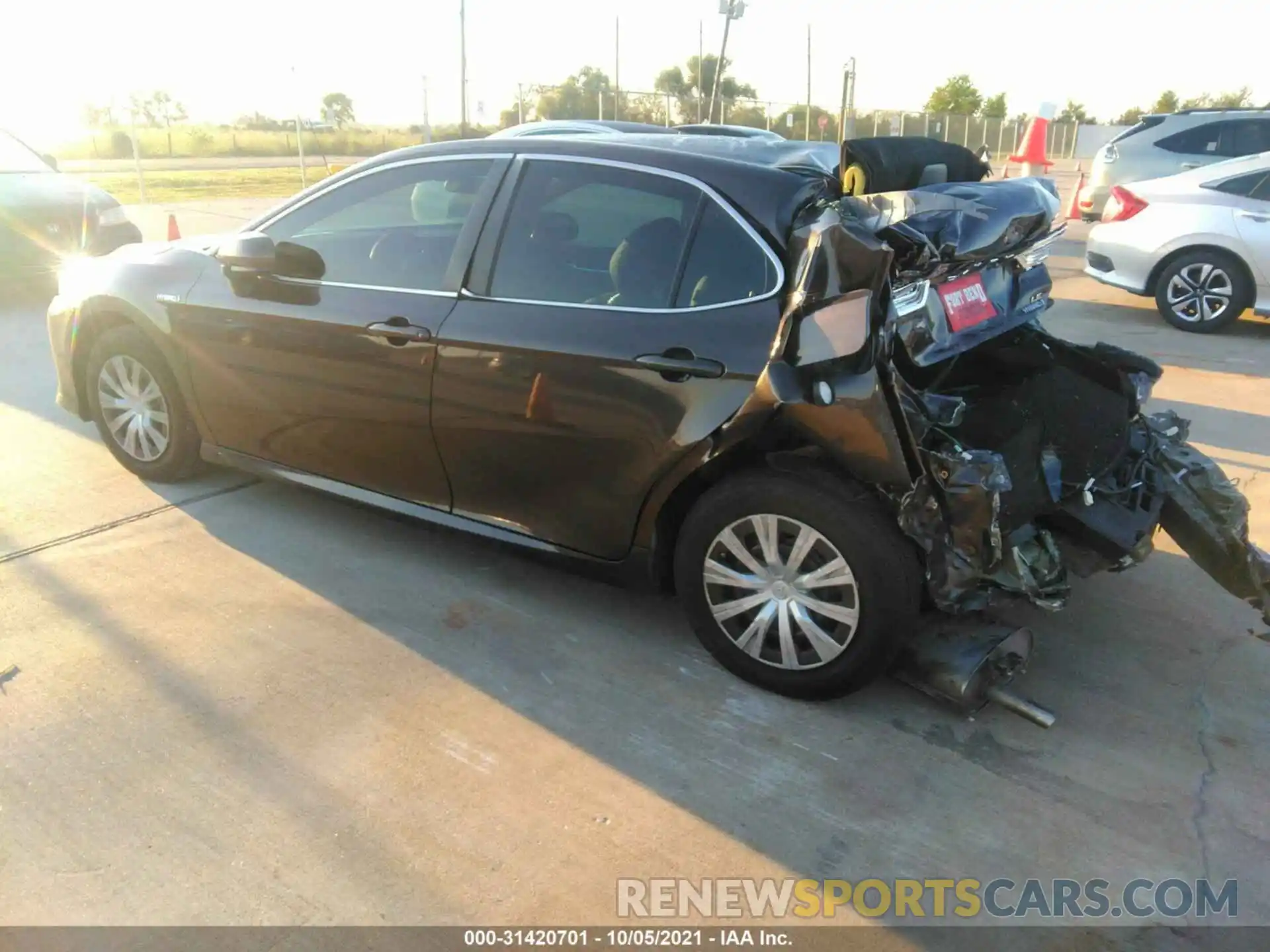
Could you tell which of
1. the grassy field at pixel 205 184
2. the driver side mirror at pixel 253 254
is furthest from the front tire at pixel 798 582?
the grassy field at pixel 205 184

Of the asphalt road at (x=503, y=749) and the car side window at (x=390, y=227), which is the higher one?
the car side window at (x=390, y=227)

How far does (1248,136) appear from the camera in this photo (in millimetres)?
12188

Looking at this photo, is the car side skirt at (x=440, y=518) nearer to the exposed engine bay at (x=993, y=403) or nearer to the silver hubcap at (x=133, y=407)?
the silver hubcap at (x=133, y=407)

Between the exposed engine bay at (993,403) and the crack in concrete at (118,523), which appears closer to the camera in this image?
the exposed engine bay at (993,403)

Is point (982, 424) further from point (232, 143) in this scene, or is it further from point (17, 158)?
point (232, 143)

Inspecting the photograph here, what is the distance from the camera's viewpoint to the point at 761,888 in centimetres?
247

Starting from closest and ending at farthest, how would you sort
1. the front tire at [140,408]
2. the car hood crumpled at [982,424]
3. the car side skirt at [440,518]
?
the car hood crumpled at [982,424] < the car side skirt at [440,518] < the front tire at [140,408]

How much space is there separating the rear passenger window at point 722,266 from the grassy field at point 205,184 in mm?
17075

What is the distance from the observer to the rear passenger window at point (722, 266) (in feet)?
10.1

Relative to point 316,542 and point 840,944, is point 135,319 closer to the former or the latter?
point 316,542

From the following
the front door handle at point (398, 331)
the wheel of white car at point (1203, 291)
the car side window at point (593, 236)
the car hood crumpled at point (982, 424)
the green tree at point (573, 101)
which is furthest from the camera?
the green tree at point (573, 101)

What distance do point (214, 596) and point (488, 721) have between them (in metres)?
1.38

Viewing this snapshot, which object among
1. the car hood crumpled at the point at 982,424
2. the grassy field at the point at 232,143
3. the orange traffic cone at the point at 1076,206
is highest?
the grassy field at the point at 232,143

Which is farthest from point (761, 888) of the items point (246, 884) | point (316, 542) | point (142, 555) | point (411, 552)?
point (142, 555)
